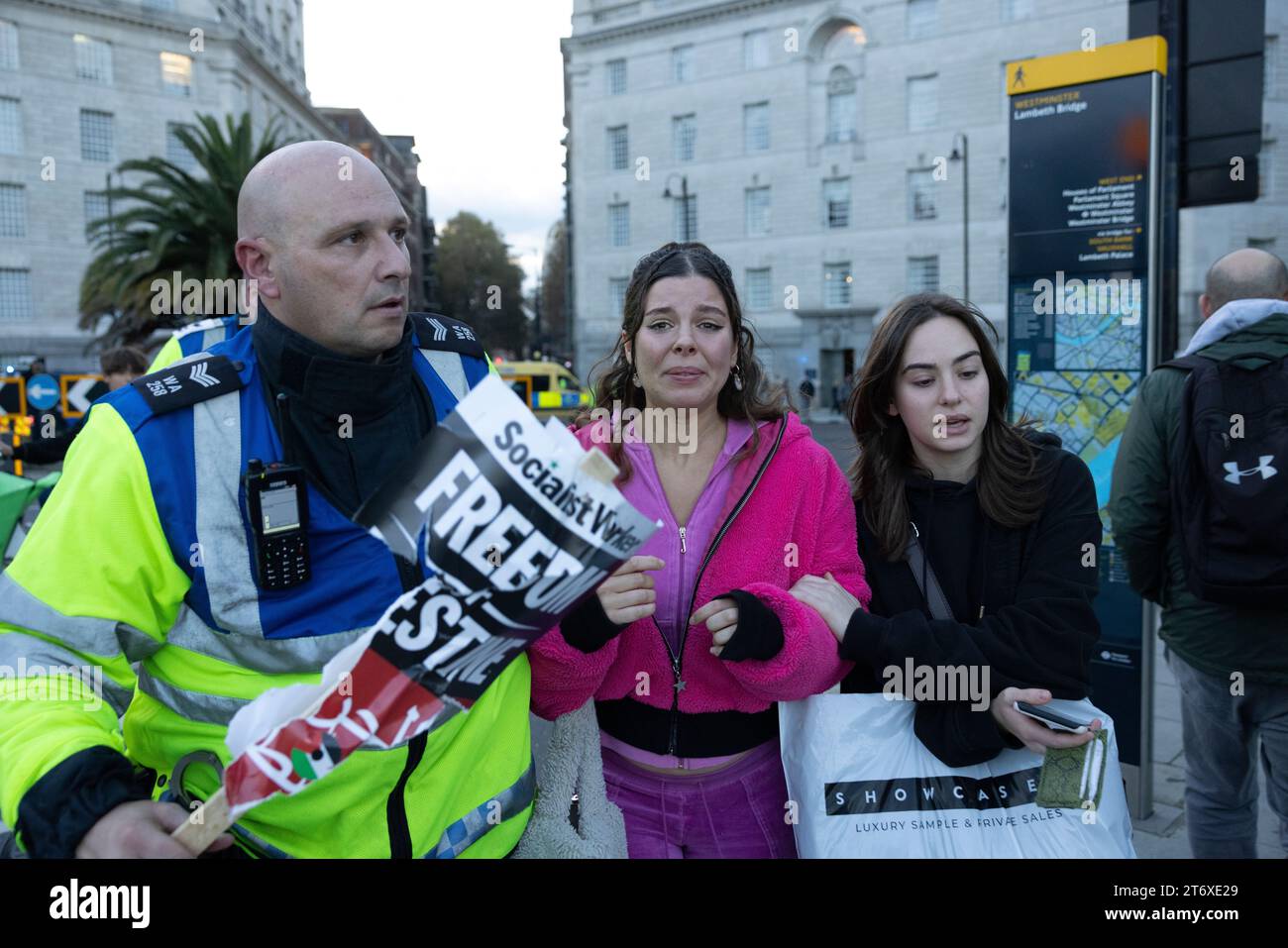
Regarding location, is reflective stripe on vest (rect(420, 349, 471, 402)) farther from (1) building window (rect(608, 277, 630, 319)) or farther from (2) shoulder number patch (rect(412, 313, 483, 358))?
(1) building window (rect(608, 277, 630, 319))

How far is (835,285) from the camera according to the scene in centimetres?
3891

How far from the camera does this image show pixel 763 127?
131 feet

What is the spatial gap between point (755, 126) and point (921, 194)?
811 cm

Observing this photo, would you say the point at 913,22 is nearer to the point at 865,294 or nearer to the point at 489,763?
the point at 865,294

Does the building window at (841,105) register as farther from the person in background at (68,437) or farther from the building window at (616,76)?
the person in background at (68,437)

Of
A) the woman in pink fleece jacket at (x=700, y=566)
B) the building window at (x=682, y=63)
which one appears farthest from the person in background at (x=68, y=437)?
the building window at (x=682, y=63)

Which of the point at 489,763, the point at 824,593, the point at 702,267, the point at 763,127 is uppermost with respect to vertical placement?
the point at 763,127

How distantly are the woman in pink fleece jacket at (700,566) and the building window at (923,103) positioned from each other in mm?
37688

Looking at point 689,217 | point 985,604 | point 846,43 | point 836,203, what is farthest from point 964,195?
point 985,604

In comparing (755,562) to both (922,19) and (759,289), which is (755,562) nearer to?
(759,289)

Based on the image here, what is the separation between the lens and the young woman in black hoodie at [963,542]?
6.86ft

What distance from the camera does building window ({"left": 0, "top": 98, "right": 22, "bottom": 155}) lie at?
124ft

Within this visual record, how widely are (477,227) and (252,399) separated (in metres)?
82.5
